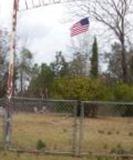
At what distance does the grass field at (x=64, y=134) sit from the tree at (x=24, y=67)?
47469mm

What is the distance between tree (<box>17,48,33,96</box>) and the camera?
69.5m

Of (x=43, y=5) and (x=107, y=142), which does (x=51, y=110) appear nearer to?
(x=107, y=142)

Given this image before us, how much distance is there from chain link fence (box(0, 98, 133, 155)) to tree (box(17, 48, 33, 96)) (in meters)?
47.4

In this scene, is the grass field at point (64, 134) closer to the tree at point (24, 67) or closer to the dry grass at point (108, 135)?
the dry grass at point (108, 135)

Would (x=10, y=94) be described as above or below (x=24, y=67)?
below

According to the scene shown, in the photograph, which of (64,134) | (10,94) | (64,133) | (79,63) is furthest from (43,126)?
(79,63)

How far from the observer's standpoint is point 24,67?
2970 inches

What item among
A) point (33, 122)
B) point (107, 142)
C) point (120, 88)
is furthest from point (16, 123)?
point (120, 88)

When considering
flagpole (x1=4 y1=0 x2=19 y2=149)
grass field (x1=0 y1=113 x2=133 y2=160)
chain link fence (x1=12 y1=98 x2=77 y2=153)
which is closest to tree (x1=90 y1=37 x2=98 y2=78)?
grass field (x1=0 y1=113 x2=133 y2=160)

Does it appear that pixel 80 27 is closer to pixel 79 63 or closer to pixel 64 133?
pixel 64 133

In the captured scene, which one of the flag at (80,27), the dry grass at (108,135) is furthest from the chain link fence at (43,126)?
the flag at (80,27)

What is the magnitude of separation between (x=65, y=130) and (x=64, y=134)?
138 mm

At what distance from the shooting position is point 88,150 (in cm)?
1583

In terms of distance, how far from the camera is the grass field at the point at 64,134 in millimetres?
16062
